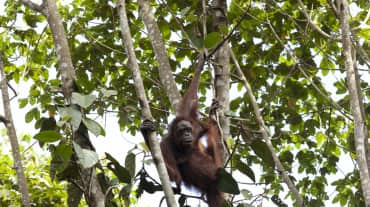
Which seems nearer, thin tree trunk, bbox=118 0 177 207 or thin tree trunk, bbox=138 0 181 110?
thin tree trunk, bbox=118 0 177 207

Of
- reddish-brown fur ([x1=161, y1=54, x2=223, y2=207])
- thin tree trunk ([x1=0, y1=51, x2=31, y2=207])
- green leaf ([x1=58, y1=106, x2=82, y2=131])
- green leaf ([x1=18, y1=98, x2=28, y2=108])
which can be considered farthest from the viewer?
green leaf ([x1=18, y1=98, x2=28, y2=108])

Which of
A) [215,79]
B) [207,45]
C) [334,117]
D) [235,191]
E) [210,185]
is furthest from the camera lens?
[334,117]

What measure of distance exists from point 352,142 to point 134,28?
273 cm

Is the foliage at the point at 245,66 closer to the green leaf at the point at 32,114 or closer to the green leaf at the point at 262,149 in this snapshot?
the green leaf at the point at 32,114

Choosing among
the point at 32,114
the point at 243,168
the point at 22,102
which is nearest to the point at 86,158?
the point at 243,168

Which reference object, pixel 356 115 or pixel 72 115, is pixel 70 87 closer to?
pixel 72 115

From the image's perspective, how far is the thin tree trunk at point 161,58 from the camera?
12.9 feet

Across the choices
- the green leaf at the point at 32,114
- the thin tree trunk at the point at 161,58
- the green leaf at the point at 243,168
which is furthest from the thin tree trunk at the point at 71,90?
the green leaf at the point at 32,114

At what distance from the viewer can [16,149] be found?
10.1 feet

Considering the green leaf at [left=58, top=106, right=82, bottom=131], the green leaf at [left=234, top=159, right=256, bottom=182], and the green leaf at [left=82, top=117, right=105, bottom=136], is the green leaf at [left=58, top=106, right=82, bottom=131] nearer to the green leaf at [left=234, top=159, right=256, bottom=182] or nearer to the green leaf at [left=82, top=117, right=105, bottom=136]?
the green leaf at [left=82, top=117, right=105, bottom=136]

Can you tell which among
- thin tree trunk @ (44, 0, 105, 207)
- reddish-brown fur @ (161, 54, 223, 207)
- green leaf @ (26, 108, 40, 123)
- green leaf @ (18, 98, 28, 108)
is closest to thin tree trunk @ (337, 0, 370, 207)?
reddish-brown fur @ (161, 54, 223, 207)

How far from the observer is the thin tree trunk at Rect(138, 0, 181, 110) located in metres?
3.93

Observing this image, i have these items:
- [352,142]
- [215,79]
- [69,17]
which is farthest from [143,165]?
[69,17]

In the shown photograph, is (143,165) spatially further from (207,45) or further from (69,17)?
(69,17)
